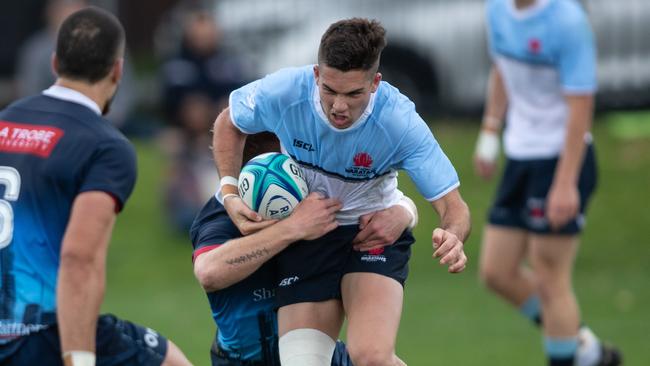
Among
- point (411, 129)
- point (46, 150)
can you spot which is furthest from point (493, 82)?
point (46, 150)

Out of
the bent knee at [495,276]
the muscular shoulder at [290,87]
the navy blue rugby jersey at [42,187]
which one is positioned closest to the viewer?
the navy blue rugby jersey at [42,187]

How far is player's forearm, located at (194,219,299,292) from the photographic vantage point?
626cm

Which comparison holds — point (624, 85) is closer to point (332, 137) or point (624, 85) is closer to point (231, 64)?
point (231, 64)

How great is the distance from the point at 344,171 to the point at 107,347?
1.39m

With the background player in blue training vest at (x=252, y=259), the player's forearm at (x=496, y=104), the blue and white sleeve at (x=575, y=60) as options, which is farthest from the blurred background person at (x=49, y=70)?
the background player in blue training vest at (x=252, y=259)

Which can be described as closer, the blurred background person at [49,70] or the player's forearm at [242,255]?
the player's forearm at [242,255]

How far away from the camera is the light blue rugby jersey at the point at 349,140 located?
20.3 feet

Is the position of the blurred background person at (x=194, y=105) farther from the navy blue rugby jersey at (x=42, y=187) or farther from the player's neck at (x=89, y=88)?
the navy blue rugby jersey at (x=42, y=187)

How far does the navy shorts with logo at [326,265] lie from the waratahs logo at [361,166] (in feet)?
1.10

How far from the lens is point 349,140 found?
20.5 ft

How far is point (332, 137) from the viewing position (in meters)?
6.28

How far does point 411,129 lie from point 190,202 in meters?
7.36

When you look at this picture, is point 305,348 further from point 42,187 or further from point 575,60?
point 575,60

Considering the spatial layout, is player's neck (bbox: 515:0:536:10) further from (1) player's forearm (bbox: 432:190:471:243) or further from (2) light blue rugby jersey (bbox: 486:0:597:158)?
(1) player's forearm (bbox: 432:190:471:243)
